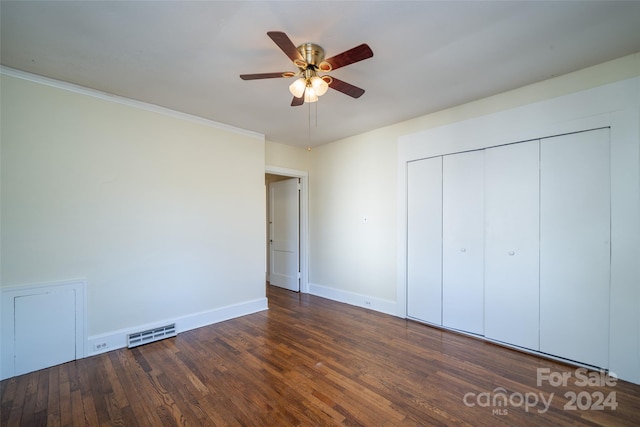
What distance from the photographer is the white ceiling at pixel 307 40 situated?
5.67ft

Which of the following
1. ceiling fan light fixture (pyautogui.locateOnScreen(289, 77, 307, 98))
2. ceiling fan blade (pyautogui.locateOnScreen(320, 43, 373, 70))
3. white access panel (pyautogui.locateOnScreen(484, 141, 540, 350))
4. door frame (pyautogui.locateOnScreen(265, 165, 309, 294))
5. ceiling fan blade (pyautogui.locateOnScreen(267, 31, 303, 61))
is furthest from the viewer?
door frame (pyautogui.locateOnScreen(265, 165, 309, 294))

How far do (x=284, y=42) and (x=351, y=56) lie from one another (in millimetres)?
445

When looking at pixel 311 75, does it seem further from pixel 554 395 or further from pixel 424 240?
pixel 554 395

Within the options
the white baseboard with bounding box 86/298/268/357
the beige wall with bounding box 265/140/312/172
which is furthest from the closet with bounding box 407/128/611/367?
the white baseboard with bounding box 86/298/268/357

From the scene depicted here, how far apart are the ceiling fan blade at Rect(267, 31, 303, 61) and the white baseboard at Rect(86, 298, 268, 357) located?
3207 mm

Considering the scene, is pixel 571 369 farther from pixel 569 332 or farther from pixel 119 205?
pixel 119 205

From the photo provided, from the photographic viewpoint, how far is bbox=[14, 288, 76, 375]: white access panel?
237 cm

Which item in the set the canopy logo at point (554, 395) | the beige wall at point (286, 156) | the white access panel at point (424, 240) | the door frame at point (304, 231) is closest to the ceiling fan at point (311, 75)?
the white access panel at point (424, 240)

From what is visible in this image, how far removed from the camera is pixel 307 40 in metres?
2.00

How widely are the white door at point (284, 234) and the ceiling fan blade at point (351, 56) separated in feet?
10.9

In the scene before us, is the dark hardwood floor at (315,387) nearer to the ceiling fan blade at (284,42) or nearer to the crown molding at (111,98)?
the ceiling fan blade at (284,42)

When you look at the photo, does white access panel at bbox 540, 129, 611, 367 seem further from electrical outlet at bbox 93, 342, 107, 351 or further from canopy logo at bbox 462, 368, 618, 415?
electrical outlet at bbox 93, 342, 107, 351

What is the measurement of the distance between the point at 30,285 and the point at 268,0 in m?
3.17

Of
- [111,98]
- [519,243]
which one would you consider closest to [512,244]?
[519,243]
